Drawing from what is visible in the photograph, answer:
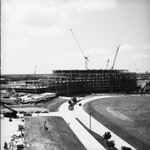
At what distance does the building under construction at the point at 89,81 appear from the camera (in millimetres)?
124394

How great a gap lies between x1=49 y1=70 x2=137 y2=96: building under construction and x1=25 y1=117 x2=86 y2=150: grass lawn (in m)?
60.1

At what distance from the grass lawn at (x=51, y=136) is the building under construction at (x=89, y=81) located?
197 ft

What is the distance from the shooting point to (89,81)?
138625 millimetres

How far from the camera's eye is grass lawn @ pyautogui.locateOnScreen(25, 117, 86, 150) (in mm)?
43438

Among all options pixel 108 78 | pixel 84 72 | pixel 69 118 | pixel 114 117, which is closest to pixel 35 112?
pixel 69 118

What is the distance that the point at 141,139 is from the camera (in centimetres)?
4988

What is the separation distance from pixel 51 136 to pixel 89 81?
298ft

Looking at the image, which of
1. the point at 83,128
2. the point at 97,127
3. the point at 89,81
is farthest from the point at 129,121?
the point at 89,81

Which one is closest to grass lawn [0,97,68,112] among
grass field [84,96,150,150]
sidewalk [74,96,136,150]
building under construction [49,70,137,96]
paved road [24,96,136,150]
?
paved road [24,96,136,150]

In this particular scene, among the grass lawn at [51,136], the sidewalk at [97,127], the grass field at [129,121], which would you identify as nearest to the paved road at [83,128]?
the sidewalk at [97,127]

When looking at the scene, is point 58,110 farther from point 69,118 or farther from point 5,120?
point 5,120

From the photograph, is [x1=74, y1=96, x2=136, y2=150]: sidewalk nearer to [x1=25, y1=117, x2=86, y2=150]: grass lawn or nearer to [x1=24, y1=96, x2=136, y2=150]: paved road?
[x1=24, y1=96, x2=136, y2=150]: paved road

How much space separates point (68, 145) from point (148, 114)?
4400cm

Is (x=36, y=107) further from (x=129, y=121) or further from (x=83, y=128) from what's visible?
(x=129, y=121)
